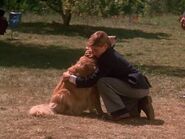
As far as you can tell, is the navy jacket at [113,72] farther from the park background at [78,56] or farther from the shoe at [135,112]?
the park background at [78,56]

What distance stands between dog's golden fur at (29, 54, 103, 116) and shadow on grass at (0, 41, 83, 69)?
18.0 ft

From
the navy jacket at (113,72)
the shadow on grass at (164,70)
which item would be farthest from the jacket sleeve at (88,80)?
the shadow on grass at (164,70)

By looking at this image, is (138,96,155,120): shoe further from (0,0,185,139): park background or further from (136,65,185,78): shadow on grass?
(136,65,185,78): shadow on grass

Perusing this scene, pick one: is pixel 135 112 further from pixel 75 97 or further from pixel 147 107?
pixel 75 97

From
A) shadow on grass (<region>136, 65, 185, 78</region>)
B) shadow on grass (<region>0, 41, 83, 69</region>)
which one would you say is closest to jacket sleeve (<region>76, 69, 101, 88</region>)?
shadow on grass (<region>136, 65, 185, 78</region>)

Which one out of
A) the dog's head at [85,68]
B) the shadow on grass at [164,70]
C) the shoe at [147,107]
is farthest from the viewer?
the shadow on grass at [164,70]

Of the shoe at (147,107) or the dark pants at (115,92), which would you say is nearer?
the dark pants at (115,92)

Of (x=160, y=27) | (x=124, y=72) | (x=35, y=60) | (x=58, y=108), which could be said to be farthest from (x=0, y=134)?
(x=160, y=27)

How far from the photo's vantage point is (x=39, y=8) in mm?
26500

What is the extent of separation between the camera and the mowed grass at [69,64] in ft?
22.3

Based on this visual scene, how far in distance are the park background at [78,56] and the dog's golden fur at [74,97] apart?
0.54ft

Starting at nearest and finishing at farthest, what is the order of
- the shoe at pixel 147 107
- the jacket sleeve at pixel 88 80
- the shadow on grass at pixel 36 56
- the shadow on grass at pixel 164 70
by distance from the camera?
the jacket sleeve at pixel 88 80 < the shoe at pixel 147 107 < the shadow on grass at pixel 164 70 < the shadow on grass at pixel 36 56

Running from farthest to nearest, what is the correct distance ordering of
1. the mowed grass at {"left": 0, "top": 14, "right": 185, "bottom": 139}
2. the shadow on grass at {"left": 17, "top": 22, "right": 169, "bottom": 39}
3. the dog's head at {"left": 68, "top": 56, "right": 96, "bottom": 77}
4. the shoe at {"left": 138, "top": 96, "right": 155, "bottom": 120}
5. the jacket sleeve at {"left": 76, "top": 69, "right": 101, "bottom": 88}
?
1. the shadow on grass at {"left": 17, "top": 22, "right": 169, "bottom": 39}
2. the shoe at {"left": 138, "top": 96, "right": 155, "bottom": 120}
3. the dog's head at {"left": 68, "top": 56, "right": 96, "bottom": 77}
4. the jacket sleeve at {"left": 76, "top": 69, "right": 101, "bottom": 88}
5. the mowed grass at {"left": 0, "top": 14, "right": 185, "bottom": 139}

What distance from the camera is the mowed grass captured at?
268 inches
